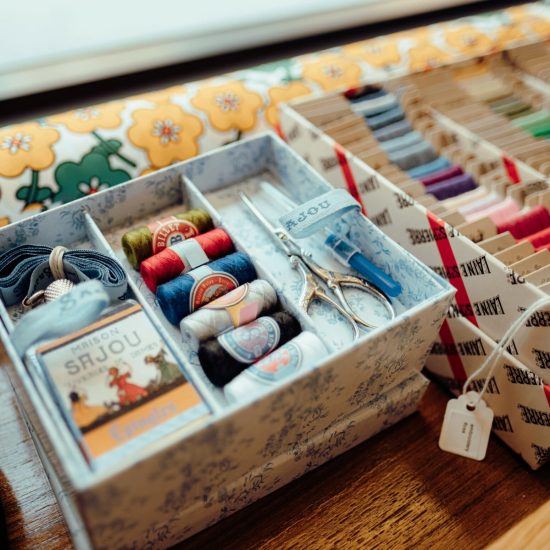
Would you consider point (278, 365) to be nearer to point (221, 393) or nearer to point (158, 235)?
point (221, 393)

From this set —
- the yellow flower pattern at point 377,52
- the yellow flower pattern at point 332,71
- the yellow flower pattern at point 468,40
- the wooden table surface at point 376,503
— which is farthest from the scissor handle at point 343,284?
the yellow flower pattern at point 468,40

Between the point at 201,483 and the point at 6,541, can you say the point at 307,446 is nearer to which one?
the point at 201,483

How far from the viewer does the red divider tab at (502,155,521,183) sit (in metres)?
1.01

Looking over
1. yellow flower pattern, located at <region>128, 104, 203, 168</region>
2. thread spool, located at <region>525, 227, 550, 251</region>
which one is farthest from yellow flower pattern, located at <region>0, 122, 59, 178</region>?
thread spool, located at <region>525, 227, 550, 251</region>

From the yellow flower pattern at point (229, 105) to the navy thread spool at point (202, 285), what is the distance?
0.43 metres

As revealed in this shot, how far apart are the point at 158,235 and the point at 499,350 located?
0.50 meters

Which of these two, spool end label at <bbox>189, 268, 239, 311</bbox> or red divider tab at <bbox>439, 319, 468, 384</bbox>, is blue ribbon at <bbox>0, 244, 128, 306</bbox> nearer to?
spool end label at <bbox>189, 268, 239, 311</bbox>

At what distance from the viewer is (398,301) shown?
82 cm

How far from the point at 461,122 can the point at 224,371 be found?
73 centimetres

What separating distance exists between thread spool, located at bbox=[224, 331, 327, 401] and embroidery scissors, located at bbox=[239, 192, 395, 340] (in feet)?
0.27

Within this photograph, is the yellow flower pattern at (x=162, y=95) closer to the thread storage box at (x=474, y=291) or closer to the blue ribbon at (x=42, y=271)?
the thread storage box at (x=474, y=291)

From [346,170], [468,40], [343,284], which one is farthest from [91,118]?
[468,40]

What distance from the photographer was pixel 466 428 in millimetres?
847

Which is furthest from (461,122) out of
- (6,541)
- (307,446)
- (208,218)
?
(6,541)
